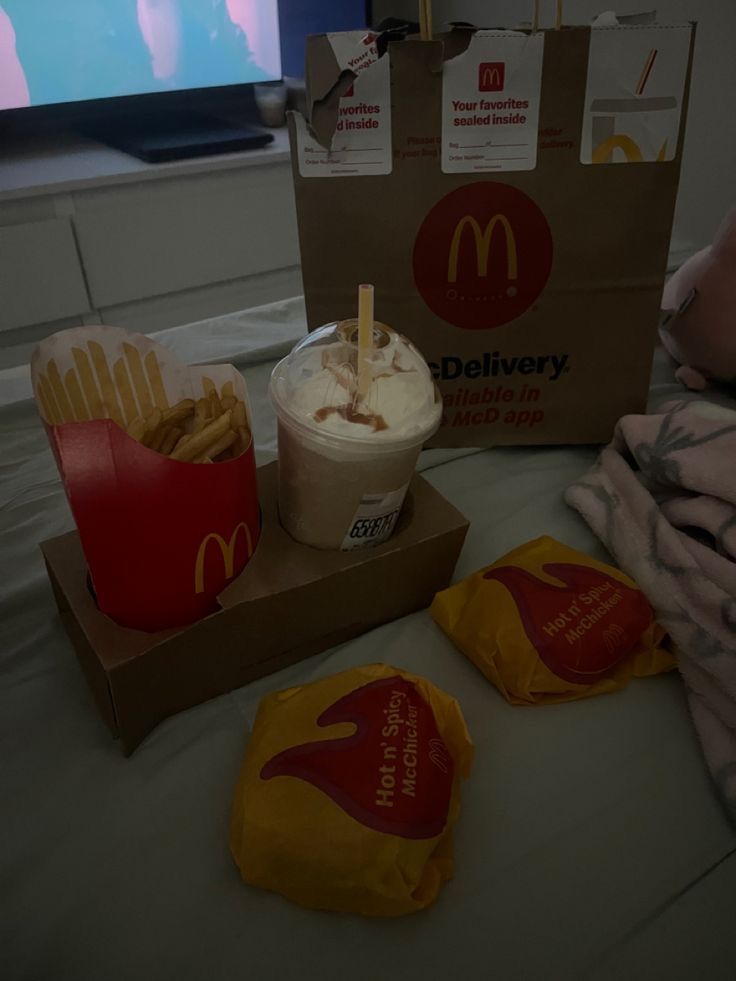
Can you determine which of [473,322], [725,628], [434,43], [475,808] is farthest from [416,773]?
[434,43]

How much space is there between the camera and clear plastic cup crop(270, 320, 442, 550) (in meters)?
0.62

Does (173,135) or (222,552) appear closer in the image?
(222,552)

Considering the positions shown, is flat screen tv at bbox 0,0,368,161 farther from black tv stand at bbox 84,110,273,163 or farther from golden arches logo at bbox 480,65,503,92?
golden arches logo at bbox 480,65,503,92

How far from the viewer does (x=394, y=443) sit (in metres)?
0.62

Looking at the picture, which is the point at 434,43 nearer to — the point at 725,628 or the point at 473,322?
the point at 473,322

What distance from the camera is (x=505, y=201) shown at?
823 millimetres

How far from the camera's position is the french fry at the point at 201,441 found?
587mm

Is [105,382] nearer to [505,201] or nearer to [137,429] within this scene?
[137,429]

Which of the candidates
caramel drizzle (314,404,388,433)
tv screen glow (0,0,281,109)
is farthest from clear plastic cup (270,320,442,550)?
tv screen glow (0,0,281,109)

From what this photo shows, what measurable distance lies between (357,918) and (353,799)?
0.08 meters

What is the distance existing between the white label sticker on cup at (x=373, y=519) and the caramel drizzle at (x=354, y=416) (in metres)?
0.07

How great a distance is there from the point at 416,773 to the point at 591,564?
31 cm

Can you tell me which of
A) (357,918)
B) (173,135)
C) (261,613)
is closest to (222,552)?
(261,613)

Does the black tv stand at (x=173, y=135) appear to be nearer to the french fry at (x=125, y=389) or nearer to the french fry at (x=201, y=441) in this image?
the french fry at (x=125, y=389)
